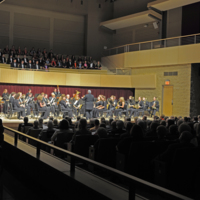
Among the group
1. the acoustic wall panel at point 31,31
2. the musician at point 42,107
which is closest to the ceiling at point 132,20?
the acoustic wall panel at point 31,31

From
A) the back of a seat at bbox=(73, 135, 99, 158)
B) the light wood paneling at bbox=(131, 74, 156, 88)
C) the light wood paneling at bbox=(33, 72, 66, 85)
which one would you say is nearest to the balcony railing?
the light wood paneling at bbox=(131, 74, 156, 88)

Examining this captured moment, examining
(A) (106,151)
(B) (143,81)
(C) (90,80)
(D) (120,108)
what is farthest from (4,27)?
(A) (106,151)

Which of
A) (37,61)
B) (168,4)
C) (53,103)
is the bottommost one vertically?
(53,103)

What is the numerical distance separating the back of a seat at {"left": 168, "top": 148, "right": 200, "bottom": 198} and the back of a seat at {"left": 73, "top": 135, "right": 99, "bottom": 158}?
5.73 ft

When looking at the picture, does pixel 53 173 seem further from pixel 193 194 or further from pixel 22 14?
pixel 22 14

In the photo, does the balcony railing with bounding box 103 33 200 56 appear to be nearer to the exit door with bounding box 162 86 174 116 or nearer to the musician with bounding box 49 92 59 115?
the exit door with bounding box 162 86 174 116

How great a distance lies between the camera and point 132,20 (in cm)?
2222

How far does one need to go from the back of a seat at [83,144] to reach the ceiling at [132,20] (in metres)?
16.4

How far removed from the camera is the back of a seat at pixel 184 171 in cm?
344

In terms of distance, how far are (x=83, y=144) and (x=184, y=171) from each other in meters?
1.88

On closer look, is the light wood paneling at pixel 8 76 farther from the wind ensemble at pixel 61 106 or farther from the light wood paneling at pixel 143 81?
the light wood paneling at pixel 143 81

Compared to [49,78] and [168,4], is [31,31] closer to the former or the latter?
[49,78]

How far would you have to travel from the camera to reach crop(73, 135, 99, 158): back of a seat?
4859mm

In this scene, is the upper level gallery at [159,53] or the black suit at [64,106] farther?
the upper level gallery at [159,53]
